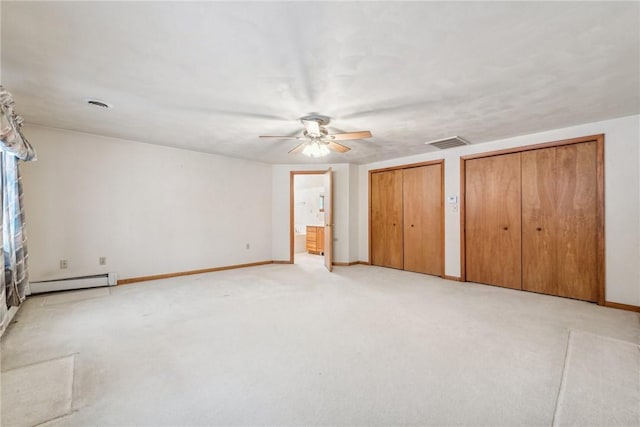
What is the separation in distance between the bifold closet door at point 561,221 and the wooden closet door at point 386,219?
2.10 m

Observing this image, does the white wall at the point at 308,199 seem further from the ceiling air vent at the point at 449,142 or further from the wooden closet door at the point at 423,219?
the ceiling air vent at the point at 449,142

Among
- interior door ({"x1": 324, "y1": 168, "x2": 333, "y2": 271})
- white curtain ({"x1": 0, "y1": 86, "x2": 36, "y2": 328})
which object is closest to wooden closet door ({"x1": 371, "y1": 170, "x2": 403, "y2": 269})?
interior door ({"x1": 324, "y1": 168, "x2": 333, "y2": 271})

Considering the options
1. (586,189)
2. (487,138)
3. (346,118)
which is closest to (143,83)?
(346,118)

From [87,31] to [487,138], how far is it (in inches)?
186

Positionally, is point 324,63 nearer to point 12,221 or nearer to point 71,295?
point 12,221

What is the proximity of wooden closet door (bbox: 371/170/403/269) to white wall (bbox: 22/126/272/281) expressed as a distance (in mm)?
2586

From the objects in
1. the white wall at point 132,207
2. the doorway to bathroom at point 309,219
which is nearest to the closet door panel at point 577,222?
the doorway to bathroom at point 309,219

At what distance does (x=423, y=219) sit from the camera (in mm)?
5277

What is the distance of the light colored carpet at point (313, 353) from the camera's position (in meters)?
1.62

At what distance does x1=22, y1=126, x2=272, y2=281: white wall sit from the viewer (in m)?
3.89

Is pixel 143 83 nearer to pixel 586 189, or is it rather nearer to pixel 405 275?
pixel 405 275

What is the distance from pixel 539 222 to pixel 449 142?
5.65ft

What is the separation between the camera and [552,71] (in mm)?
2227

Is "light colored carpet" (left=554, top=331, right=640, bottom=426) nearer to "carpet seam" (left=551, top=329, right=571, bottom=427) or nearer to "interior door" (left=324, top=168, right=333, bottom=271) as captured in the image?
"carpet seam" (left=551, top=329, right=571, bottom=427)
